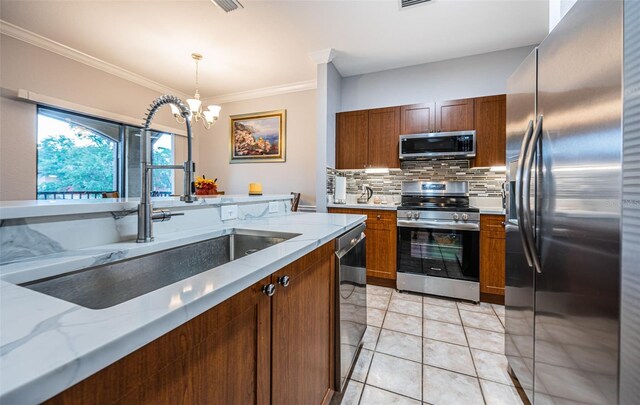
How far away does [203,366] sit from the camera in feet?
1.82

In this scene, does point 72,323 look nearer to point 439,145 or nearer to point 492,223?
point 492,223

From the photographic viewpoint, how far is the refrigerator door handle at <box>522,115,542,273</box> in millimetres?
1139

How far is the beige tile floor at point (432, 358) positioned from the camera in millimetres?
1447

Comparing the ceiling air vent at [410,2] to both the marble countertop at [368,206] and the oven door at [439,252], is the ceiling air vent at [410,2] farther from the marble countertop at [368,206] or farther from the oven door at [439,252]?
the oven door at [439,252]

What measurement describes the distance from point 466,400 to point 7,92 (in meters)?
4.68

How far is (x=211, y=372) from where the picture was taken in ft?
1.90

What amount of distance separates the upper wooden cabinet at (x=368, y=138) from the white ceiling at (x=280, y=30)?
0.66m

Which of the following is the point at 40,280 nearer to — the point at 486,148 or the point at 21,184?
the point at 21,184

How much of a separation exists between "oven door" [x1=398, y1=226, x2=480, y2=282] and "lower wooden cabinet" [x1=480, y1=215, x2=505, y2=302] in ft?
0.23

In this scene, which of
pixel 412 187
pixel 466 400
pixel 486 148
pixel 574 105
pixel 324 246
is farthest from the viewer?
pixel 412 187

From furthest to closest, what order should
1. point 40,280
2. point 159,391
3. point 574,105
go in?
point 574,105
point 40,280
point 159,391

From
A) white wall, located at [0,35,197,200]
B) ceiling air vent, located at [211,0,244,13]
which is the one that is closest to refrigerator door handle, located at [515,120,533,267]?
ceiling air vent, located at [211,0,244,13]

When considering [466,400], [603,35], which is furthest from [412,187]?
[603,35]

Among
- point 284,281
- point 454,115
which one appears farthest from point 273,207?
point 454,115
